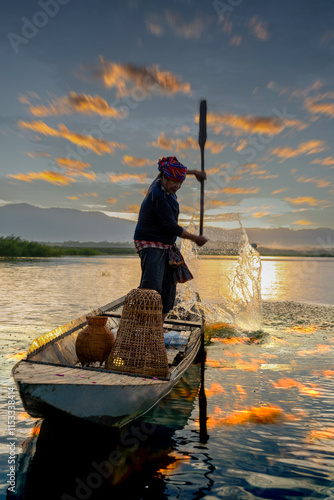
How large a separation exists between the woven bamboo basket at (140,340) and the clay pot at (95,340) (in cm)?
46

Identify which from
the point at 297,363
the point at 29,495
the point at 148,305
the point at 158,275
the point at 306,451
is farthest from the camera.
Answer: the point at 297,363

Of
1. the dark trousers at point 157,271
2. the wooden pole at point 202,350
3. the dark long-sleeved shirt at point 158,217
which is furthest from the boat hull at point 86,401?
the dark long-sleeved shirt at point 158,217

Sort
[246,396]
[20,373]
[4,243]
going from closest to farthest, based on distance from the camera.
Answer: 1. [20,373]
2. [246,396]
3. [4,243]

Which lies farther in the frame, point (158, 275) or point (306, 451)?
point (158, 275)

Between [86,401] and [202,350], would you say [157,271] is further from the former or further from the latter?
[202,350]

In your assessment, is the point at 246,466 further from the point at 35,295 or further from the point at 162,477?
the point at 35,295

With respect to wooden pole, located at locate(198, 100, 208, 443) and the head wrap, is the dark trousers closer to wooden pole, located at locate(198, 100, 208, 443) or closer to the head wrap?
the head wrap

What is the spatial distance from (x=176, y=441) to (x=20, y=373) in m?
1.66

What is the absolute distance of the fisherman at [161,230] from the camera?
457cm

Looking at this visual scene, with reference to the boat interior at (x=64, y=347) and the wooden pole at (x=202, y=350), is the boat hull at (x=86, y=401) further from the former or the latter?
the wooden pole at (x=202, y=350)

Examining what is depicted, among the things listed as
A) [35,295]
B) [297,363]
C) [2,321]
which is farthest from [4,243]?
[297,363]

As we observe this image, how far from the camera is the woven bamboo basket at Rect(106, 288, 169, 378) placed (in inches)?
157

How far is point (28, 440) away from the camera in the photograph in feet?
12.3

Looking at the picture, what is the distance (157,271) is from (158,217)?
621 mm
